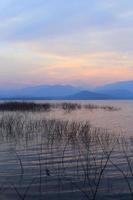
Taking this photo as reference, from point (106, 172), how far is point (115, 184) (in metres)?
1.35

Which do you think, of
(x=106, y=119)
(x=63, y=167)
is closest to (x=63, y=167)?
(x=63, y=167)

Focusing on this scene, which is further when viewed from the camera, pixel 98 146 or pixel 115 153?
pixel 98 146

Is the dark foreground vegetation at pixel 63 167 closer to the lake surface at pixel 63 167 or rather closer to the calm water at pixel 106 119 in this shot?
the lake surface at pixel 63 167

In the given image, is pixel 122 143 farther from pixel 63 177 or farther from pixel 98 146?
pixel 63 177

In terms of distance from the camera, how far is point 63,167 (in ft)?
37.3

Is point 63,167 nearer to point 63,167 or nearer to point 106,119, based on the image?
point 63,167

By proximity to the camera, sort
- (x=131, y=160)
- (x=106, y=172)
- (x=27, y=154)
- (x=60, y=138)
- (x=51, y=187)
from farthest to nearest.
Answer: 1. (x=60, y=138)
2. (x=27, y=154)
3. (x=131, y=160)
4. (x=106, y=172)
5. (x=51, y=187)

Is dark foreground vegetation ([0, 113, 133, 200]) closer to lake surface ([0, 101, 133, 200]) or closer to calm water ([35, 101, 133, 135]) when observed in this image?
lake surface ([0, 101, 133, 200])

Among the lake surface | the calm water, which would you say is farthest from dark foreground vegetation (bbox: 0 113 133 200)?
the calm water

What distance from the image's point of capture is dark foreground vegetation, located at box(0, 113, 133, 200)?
336 inches

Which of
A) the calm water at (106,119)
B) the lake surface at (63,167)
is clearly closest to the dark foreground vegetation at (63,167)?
the lake surface at (63,167)

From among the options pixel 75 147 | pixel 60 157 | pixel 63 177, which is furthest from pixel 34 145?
pixel 63 177

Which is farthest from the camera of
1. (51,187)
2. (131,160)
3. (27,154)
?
(27,154)

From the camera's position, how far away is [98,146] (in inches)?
611
